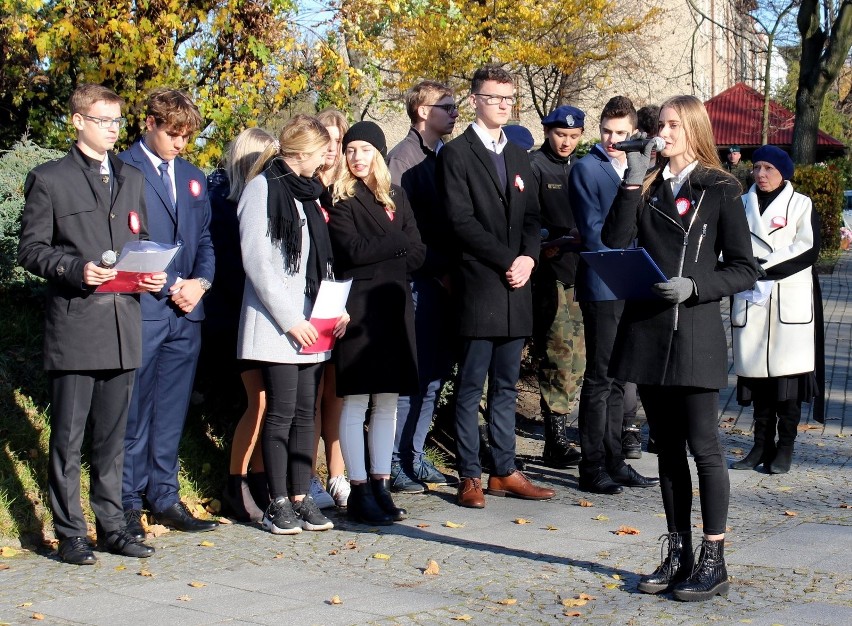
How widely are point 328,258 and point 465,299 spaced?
3.14 feet

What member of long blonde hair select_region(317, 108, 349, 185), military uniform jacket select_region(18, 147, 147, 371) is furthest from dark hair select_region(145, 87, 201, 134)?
long blonde hair select_region(317, 108, 349, 185)

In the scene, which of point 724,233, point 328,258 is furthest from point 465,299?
point 724,233

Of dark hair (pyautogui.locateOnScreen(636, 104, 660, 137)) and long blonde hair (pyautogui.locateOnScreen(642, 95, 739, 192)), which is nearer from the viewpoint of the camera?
long blonde hair (pyautogui.locateOnScreen(642, 95, 739, 192))

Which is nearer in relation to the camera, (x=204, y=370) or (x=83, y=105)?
(x=83, y=105)

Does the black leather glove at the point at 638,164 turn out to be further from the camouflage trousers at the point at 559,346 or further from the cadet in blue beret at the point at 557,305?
the camouflage trousers at the point at 559,346

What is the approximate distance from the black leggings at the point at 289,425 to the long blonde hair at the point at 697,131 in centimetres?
213

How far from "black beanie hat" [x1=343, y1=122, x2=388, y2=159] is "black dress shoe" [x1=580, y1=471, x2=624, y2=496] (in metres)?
2.41

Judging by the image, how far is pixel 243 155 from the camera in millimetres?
6484

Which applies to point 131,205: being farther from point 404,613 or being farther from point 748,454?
point 748,454

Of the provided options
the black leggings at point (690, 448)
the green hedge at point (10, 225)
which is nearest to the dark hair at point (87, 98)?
the green hedge at point (10, 225)

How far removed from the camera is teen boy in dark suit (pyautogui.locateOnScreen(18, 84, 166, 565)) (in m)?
5.45

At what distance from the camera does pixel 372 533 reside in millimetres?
6164

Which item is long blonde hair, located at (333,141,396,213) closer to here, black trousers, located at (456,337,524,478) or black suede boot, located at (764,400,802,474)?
black trousers, located at (456,337,524,478)

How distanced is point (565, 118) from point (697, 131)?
2.86 m
